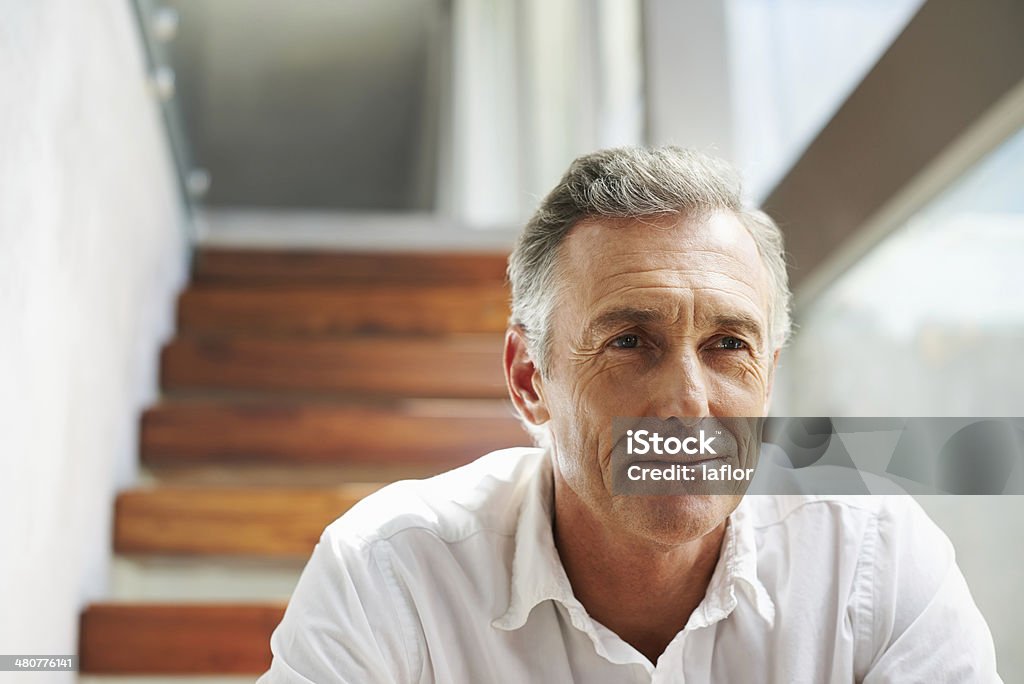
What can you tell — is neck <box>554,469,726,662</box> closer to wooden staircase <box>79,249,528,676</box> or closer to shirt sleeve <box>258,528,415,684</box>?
shirt sleeve <box>258,528,415,684</box>

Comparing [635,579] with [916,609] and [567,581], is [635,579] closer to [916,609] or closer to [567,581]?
[567,581]

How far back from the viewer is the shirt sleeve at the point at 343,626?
0.95 meters

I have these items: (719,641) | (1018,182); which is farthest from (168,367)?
(1018,182)

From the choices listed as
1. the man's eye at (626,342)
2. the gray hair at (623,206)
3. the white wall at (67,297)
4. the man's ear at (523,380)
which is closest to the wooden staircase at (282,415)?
the white wall at (67,297)

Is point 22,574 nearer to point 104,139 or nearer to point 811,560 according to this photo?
point 104,139

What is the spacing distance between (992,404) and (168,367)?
1679 millimetres

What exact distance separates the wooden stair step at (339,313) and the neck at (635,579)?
4.57ft

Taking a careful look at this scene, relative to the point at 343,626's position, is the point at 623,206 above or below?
above

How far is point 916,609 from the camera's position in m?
A: 0.99

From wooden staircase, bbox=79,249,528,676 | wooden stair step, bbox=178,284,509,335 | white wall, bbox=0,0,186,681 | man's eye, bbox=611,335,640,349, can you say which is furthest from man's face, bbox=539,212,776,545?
wooden stair step, bbox=178,284,509,335

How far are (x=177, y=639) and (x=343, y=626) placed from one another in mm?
761

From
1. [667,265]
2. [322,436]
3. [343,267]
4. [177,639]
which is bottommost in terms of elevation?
[177,639]

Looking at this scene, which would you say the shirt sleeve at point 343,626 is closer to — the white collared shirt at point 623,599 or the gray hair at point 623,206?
the white collared shirt at point 623,599

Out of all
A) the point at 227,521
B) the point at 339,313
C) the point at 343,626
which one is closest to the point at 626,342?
the point at 343,626
